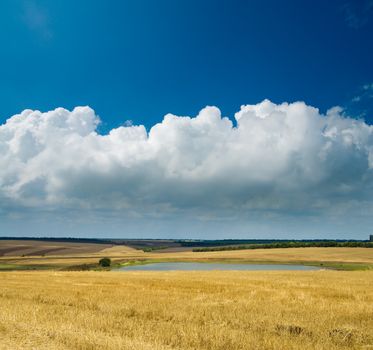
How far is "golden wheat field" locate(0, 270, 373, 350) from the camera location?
12.2 meters

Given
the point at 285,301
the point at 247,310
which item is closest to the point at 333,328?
the point at 247,310

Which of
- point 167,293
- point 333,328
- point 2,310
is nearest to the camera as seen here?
point 333,328

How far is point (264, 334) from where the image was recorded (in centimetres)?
1357

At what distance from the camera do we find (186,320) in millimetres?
16359

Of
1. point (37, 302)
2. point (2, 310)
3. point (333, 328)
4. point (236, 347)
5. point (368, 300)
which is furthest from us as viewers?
point (368, 300)

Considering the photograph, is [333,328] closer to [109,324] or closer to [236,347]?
[236,347]

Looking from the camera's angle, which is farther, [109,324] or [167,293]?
[167,293]

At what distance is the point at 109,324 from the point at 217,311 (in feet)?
17.7

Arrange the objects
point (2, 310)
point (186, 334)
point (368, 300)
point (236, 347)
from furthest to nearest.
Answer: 1. point (368, 300)
2. point (2, 310)
3. point (186, 334)
4. point (236, 347)

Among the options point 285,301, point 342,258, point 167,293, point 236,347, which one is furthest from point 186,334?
point 342,258

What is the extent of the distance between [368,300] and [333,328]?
32.0 ft

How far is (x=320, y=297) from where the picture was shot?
79.1 ft

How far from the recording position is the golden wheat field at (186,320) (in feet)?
40.1

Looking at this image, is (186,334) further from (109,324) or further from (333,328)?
(333,328)
